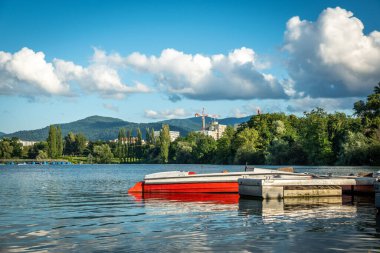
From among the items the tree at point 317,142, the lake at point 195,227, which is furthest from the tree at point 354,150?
the lake at point 195,227

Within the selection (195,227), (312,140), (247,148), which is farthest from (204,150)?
(195,227)

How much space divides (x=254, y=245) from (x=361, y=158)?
88781mm

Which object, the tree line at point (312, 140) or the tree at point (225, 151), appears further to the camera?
the tree at point (225, 151)

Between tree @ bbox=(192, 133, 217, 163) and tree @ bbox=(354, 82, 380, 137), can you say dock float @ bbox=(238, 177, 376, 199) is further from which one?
tree @ bbox=(192, 133, 217, 163)

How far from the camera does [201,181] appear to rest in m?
34.0

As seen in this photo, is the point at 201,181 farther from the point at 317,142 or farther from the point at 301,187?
the point at 317,142

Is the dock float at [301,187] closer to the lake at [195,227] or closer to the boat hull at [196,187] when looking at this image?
the lake at [195,227]

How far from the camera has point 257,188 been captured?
2766cm

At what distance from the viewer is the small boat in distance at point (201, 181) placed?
33469 millimetres

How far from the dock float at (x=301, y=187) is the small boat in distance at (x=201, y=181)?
3.36 metres

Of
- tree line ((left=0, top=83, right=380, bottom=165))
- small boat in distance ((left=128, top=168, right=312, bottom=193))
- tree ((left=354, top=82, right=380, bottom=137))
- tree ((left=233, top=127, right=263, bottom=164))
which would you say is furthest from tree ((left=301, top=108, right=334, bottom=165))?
small boat in distance ((left=128, top=168, right=312, bottom=193))

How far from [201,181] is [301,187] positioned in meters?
8.40

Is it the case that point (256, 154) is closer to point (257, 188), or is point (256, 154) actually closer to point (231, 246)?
point (257, 188)

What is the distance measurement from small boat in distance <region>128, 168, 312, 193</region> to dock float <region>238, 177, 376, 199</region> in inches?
132
